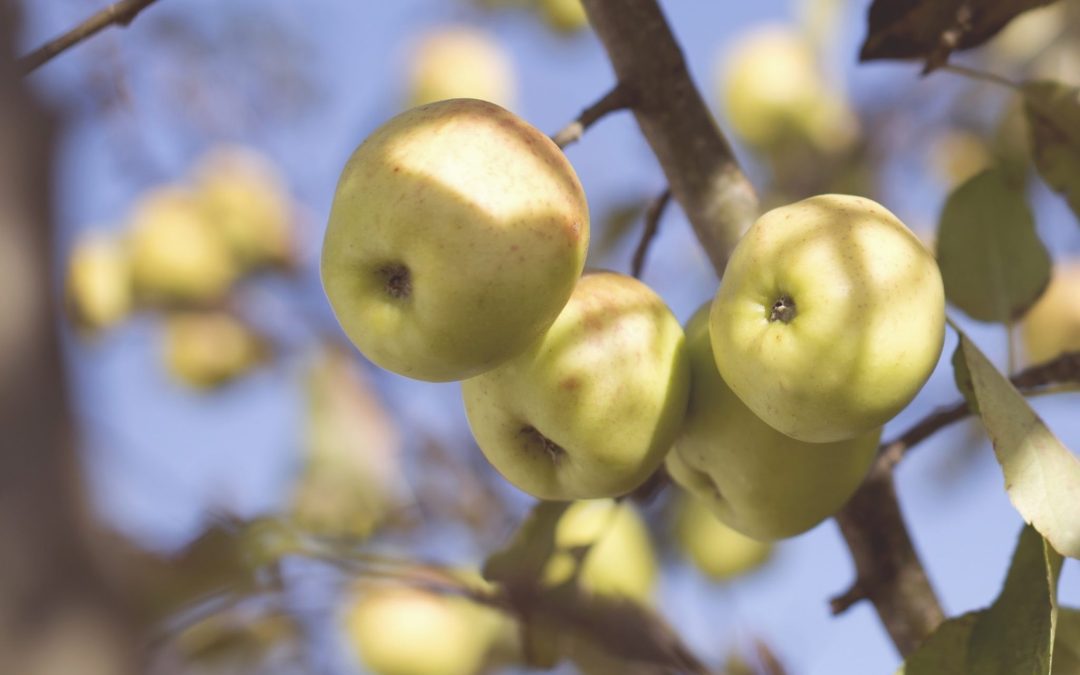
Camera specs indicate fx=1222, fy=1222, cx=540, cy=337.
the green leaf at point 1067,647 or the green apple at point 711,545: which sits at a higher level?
the green leaf at point 1067,647

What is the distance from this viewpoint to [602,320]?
0.70 meters

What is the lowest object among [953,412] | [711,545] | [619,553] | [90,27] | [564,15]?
[711,545]

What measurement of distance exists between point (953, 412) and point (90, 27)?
1.85ft

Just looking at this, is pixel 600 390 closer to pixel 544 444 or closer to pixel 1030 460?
pixel 544 444

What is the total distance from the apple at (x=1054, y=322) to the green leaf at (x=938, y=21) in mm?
816

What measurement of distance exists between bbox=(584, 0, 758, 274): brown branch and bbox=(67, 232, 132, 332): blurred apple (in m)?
1.50

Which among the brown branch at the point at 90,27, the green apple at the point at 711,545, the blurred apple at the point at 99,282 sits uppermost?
the brown branch at the point at 90,27

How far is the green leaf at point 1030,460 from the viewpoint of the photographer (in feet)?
2.08

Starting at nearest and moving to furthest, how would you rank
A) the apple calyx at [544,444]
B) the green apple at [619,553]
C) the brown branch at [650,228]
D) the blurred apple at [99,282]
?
the apple calyx at [544,444] → the brown branch at [650,228] → the green apple at [619,553] → the blurred apple at [99,282]

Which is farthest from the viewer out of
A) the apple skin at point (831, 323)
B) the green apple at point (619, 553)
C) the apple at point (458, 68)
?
the apple at point (458, 68)

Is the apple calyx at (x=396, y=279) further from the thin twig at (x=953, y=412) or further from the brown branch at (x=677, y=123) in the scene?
the thin twig at (x=953, y=412)

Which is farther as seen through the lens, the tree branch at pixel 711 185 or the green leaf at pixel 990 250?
the green leaf at pixel 990 250

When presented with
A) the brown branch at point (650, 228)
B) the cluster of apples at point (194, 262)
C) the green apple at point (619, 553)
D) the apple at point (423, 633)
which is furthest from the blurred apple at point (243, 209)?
the brown branch at point (650, 228)

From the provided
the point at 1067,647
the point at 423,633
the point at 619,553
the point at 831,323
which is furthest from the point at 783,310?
the point at 423,633
